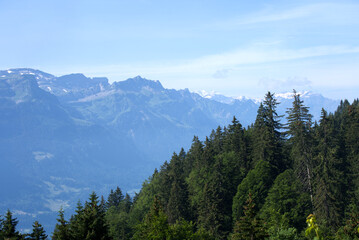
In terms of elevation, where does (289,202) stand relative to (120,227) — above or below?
above

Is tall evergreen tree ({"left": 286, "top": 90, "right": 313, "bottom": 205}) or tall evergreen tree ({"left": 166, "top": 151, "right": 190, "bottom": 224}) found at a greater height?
tall evergreen tree ({"left": 286, "top": 90, "right": 313, "bottom": 205})

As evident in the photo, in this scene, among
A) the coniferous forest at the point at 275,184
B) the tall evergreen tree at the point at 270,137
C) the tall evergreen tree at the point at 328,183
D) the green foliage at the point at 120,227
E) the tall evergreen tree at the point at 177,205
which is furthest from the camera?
the green foliage at the point at 120,227

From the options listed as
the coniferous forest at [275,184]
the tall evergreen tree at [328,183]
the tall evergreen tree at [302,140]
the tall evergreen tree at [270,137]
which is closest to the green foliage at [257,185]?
the coniferous forest at [275,184]

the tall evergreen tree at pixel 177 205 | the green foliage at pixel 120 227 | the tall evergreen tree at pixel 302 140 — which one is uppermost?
the tall evergreen tree at pixel 302 140

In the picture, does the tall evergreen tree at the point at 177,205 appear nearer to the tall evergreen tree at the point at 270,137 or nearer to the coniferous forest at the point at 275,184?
the coniferous forest at the point at 275,184

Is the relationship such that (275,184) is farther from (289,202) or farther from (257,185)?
(257,185)

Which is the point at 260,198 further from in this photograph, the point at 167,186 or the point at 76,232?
the point at 76,232

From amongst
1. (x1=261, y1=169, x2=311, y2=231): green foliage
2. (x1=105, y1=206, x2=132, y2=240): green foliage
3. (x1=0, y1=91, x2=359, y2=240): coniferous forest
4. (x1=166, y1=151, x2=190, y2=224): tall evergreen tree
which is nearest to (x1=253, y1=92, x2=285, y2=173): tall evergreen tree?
(x1=0, y1=91, x2=359, y2=240): coniferous forest

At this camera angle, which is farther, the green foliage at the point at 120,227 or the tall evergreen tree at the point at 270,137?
the green foliage at the point at 120,227

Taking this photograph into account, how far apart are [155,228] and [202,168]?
38435 millimetres

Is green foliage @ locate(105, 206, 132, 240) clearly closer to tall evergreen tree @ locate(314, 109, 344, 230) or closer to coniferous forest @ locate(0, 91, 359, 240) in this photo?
coniferous forest @ locate(0, 91, 359, 240)

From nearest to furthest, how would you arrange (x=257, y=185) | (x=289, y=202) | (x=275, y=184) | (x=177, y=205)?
(x=289, y=202), (x=275, y=184), (x=257, y=185), (x=177, y=205)

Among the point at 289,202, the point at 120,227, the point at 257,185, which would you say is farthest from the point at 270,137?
the point at 120,227

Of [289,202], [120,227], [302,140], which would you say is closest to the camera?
[289,202]
